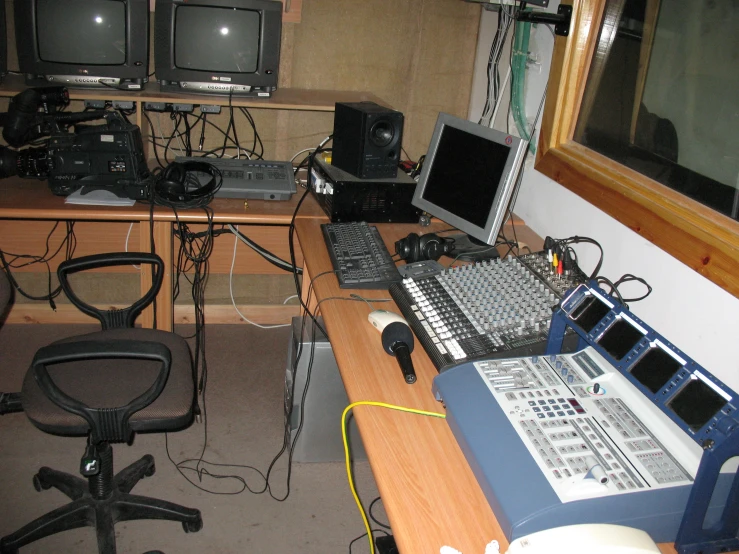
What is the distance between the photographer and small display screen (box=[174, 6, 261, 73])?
7.39 ft

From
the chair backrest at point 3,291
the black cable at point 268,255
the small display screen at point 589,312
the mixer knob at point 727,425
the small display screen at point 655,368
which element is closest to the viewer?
the mixer knob at point 727,425

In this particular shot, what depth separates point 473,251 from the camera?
1.82 metres

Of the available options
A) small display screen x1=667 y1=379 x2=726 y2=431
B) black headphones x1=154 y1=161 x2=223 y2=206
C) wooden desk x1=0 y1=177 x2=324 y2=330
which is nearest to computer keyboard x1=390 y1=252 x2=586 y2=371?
small display screen x1=667 y1=379 x2=726 y2=431

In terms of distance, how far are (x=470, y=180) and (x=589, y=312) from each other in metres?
0.81

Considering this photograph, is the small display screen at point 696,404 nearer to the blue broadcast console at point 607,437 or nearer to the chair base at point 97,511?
the blue broadcast console at point 607,437

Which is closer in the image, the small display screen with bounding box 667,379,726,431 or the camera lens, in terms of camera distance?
the small display screen with bounding box 667,379,726,431

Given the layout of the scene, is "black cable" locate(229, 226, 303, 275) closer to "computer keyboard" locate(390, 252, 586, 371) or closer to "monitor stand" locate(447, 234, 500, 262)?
"monitor stand" locate(447, 234, 500, 262)

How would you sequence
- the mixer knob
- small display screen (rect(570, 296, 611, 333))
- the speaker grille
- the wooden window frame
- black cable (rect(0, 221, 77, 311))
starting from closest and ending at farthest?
the mixer knob → small display screen (rect(570, 296, 611, 333)) → the wooden window frame → the speaker grille → black cable (rect(0, 221, 77, 311))

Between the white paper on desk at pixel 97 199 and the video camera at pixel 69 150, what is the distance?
0.02 m

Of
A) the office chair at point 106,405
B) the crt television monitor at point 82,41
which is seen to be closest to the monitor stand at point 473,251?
the office chair at point 106,405

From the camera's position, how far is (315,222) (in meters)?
2.09

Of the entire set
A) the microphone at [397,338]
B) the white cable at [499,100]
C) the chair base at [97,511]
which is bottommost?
the chair base at [97,511]

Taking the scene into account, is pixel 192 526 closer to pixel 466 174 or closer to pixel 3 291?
pixel 3 291

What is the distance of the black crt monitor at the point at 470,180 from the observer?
1.70 metres
